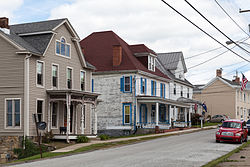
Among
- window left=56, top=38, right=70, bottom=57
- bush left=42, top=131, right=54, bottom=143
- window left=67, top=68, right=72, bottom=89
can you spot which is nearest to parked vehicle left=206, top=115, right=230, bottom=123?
window left=67, top=68, right=72, bottom=89

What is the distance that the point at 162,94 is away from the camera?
163 feet

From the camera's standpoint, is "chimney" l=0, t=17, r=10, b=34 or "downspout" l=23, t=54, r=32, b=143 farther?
"chimney" l=0, t=17, r=10, b=34

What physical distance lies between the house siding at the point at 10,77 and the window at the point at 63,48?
14.4 ft

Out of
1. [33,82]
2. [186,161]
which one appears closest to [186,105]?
[33,82]

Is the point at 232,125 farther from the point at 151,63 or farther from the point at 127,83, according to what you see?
the point at 151,63

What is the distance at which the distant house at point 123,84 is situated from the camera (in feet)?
140

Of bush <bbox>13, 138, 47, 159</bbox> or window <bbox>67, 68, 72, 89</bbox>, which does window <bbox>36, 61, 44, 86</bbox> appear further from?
bush <bbox>13, 138, 47, 159</bbox>

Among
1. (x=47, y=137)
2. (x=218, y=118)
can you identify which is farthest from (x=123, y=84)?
(x=218, y=118)

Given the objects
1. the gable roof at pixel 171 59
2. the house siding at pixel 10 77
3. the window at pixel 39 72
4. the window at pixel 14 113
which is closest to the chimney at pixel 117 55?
the gable roof at pixel 171 59

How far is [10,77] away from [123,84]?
16.8 metres

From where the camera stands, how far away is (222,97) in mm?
70188

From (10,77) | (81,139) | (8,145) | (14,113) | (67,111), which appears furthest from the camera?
(81,139)

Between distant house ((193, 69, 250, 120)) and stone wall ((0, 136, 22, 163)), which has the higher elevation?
distant house ((193, 69, 250, 120))

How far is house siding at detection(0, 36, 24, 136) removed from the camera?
27.9 metres
